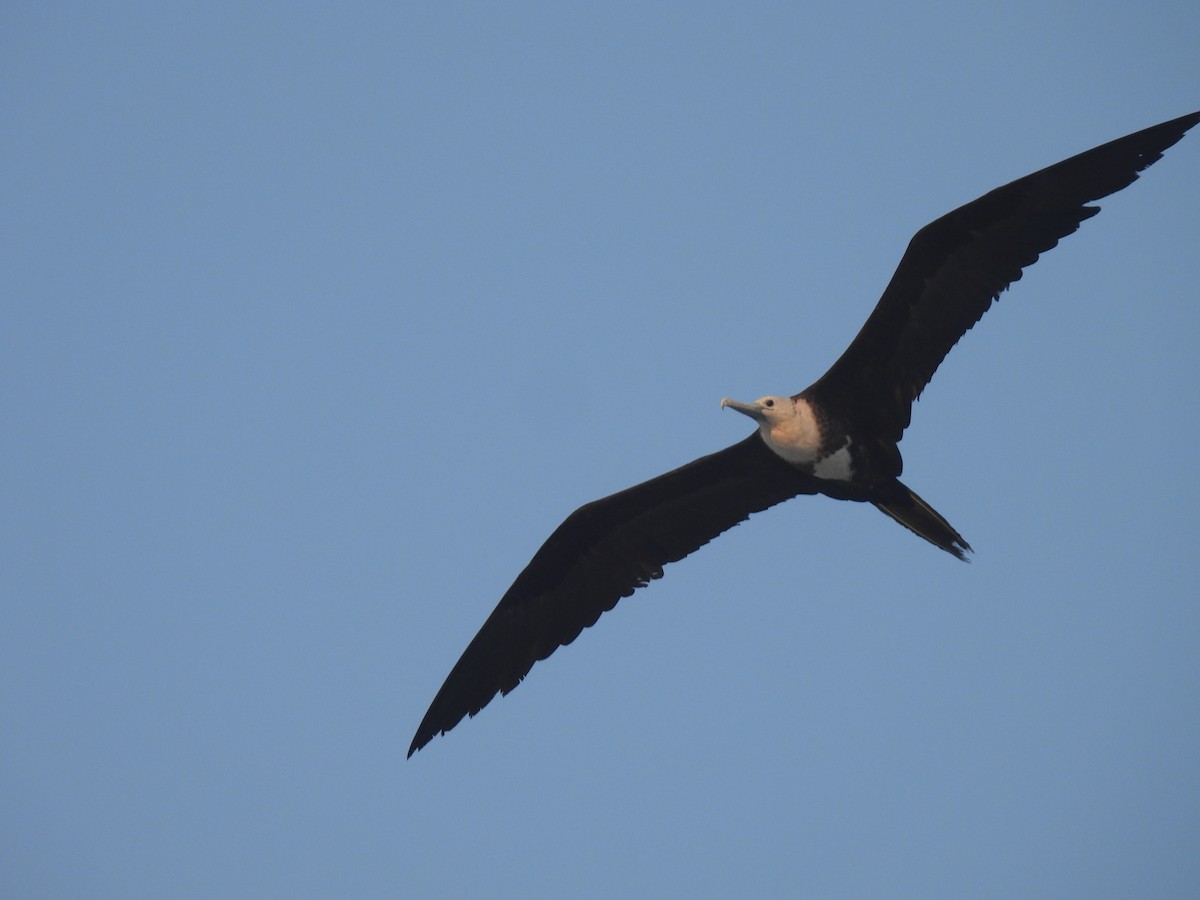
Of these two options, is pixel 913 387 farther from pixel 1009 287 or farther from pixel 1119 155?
pixel 1119 155

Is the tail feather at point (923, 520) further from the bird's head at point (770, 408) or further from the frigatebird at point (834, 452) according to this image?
the bird's head at point (770, 408)

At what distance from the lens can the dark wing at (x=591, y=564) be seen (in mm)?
9375

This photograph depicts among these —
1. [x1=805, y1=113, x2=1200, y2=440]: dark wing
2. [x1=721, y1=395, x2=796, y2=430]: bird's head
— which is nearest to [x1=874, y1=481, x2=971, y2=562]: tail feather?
[x1=805, y1=113, x2=1200, y2=440]: dark wing

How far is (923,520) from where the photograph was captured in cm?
859

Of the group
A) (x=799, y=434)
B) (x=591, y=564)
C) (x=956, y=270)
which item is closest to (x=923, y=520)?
(x=799, y=434)

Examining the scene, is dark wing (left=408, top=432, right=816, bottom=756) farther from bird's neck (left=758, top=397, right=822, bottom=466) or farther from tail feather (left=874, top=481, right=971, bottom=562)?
tail feather (left=874, top=481, right=971, bottom=562)

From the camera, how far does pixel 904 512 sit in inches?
341

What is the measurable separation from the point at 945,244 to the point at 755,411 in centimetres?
152

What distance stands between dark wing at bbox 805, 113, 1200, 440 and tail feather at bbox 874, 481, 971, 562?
1.37 feet

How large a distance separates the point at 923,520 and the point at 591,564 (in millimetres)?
2243

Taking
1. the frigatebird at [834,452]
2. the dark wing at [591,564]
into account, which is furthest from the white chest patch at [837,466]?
the dark wing at [591,564]

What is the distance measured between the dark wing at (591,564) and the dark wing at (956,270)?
89 cm

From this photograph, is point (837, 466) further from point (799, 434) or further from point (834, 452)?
point (799, 434)

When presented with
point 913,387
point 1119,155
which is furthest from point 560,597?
point 1119,155
